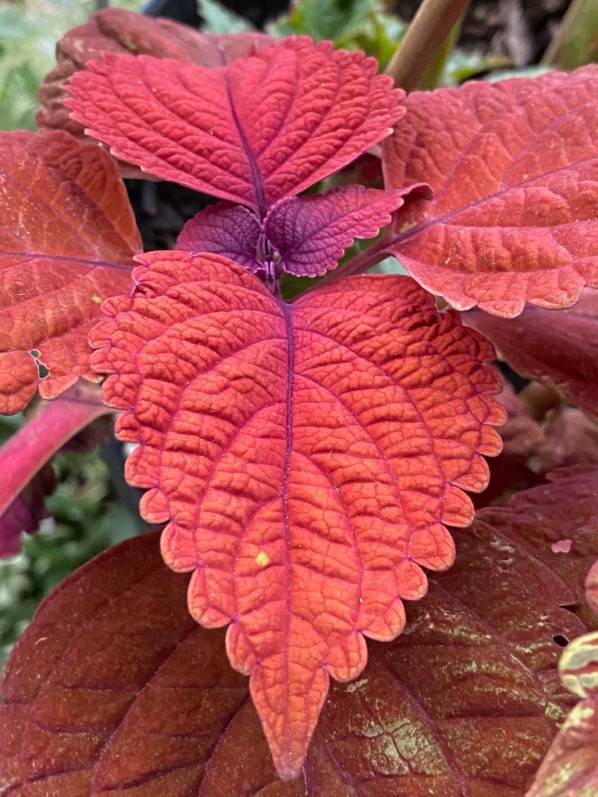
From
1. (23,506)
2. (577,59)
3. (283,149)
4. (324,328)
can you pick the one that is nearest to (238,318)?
(324,328)

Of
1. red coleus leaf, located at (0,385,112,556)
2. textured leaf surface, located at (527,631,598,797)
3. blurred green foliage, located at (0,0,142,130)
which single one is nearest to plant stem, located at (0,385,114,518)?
red coleus leaf, located at (0,385,112,556)

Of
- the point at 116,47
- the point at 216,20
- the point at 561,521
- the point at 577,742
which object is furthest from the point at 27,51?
the point at 577,742

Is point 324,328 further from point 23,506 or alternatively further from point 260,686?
point 23,506

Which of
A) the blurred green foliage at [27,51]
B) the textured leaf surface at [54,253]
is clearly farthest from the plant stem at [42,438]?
the blurred green foliage at [27,51]

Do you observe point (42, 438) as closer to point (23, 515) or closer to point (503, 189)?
point (23, 515)

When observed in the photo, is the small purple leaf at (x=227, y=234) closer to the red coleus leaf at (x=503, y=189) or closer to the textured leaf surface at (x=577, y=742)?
the red coleus leaf at (x=503, y=189)

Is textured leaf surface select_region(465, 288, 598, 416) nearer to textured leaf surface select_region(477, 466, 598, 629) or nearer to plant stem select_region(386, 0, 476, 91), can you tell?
textured leaf surface select_region(477, 466, 598, 629)
